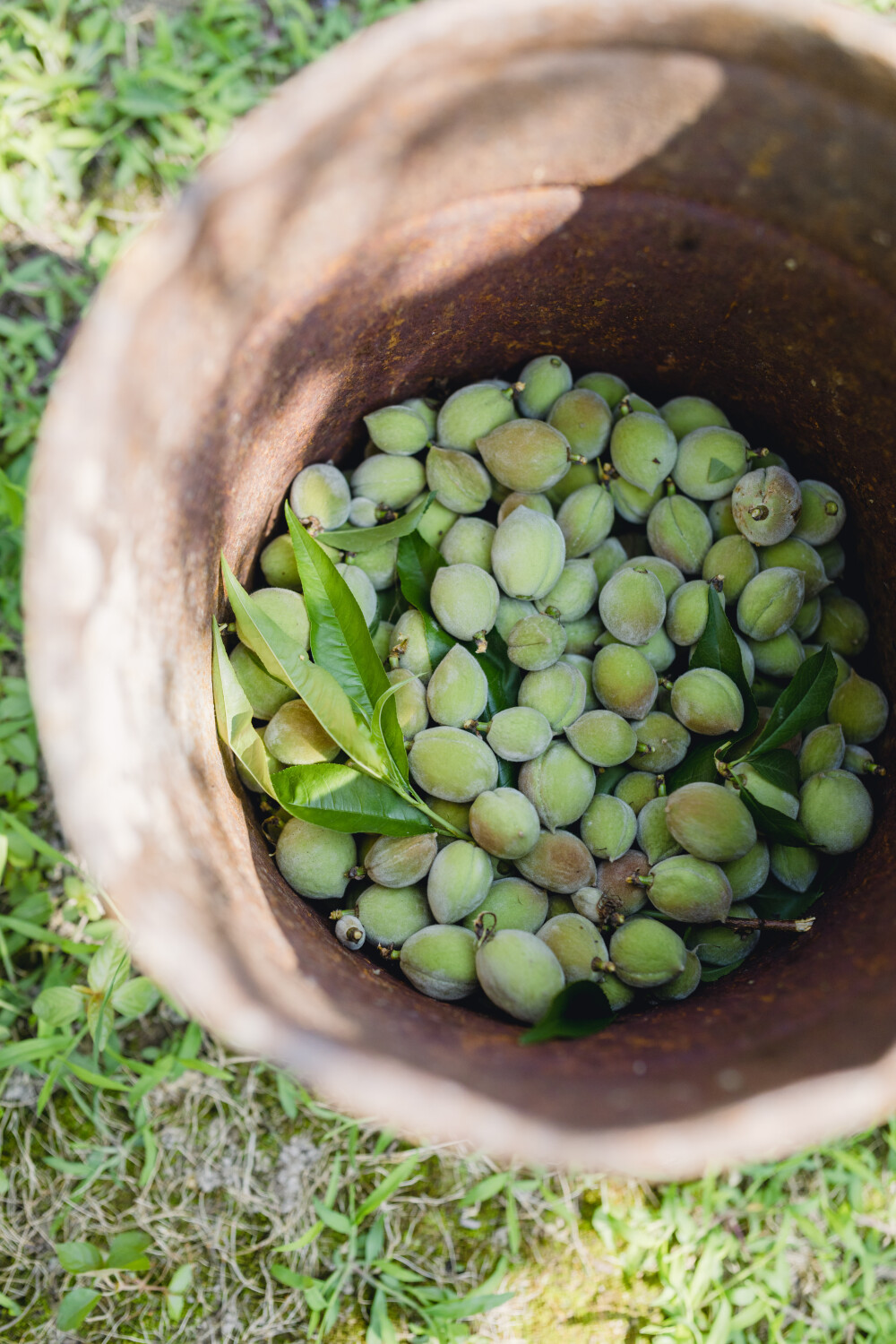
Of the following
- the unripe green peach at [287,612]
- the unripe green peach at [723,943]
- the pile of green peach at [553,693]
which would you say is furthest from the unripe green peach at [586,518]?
the unripe green peach at [723,943]

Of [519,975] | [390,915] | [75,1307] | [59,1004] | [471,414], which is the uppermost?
[471,414]

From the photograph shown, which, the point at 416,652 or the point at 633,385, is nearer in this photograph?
the point at 416,652

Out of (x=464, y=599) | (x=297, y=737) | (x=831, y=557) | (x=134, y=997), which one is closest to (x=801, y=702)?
(x=831, y=557)

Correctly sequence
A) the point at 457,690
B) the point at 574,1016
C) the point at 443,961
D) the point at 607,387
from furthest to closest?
the point at 607,387, the point at 457,690, the point at 443,961, the point at 574,1016

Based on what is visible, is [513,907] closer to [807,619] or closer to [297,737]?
[297,737]

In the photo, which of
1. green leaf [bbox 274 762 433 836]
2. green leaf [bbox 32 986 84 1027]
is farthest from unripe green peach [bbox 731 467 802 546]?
green leaf [bbox 32 986 84 1027]

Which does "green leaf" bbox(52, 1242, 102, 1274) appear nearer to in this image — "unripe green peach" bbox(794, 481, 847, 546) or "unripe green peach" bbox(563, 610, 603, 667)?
"unripe green peach" bbox(563, 610, 603, 667)

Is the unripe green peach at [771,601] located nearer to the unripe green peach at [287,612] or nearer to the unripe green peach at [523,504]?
the unripe green peach at [523,504]
